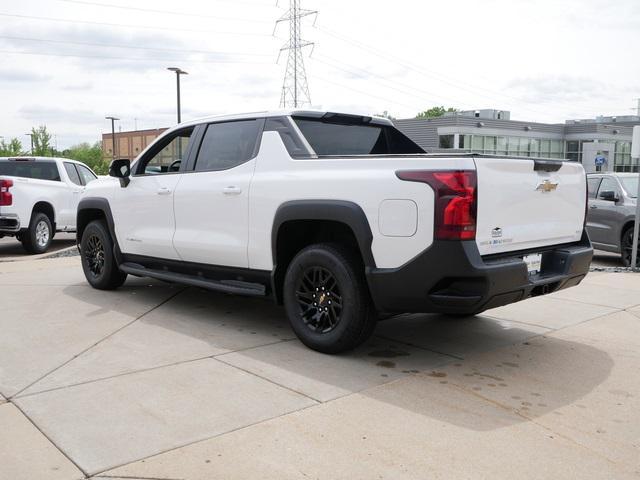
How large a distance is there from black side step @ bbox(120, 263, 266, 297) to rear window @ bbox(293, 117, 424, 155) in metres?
1.25

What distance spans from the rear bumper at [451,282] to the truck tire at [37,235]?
9245 millimetres

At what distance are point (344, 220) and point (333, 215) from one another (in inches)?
4.7

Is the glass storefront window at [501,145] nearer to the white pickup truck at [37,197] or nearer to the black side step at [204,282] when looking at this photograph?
the white pickup truck at [37,197]

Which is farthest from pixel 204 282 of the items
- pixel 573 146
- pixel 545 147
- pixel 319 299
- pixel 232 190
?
pixel 573 146

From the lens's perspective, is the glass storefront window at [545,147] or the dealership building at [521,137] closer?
the dealership building at [521,137]

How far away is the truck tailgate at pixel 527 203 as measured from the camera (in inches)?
165

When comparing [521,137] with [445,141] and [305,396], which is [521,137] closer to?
[445,141]

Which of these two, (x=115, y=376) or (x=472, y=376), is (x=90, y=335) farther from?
(x=472, y=376)

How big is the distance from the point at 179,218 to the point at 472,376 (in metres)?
3.02

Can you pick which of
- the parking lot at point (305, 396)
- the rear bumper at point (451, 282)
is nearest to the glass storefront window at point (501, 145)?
the parking lot at point (305, 396)

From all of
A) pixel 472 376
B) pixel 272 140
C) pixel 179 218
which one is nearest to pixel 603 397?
pixel 472 376

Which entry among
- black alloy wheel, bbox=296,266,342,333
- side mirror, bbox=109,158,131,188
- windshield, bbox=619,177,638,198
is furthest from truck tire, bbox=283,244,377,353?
windshield, bbox=619,177,638,198

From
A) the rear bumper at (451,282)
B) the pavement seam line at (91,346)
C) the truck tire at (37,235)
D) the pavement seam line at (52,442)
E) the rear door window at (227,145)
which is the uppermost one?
the rear door window at (227,145)

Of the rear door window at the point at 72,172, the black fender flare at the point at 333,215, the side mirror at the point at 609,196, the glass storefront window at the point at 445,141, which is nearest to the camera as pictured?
the black fender flare at the point at 333,215
